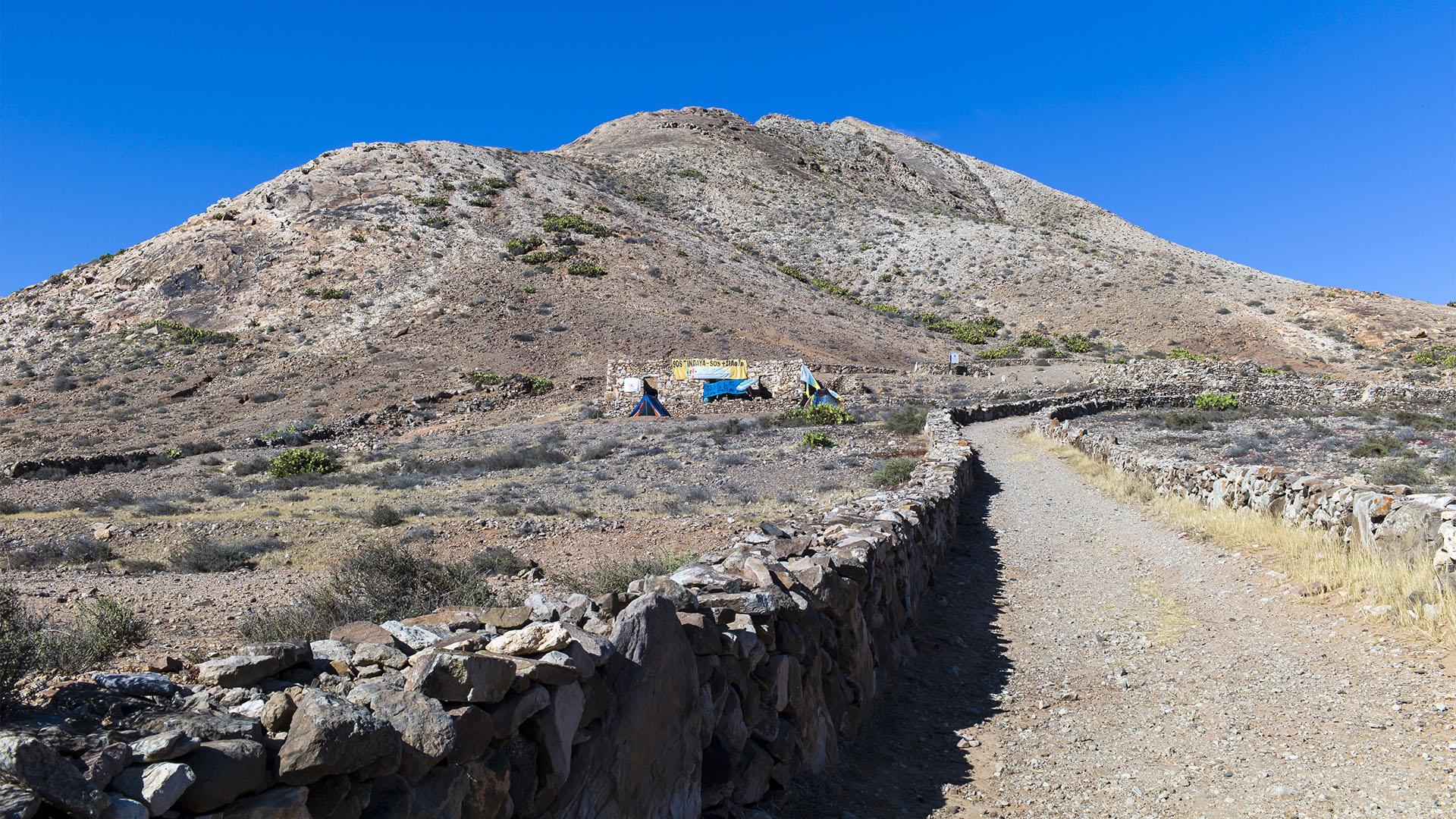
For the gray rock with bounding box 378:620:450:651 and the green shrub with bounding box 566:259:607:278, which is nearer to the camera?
the gray rock with bounding box 378:620:450:651

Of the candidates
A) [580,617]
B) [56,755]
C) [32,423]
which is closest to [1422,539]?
[580,617]

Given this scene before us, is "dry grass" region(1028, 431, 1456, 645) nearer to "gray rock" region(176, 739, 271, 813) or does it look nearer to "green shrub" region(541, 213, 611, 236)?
"gray rock" region(176, 739, 271, 813)

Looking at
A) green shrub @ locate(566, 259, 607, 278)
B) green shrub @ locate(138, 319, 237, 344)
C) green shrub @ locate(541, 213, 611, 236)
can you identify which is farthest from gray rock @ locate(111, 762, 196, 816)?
green shrub @ locate(541, 213, 611, 236)

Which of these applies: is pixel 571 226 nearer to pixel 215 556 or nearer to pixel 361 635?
pixel 215 556

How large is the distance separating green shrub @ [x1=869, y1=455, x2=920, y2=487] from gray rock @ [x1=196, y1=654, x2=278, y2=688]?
13817 mm

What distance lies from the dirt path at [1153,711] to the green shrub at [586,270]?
147ft

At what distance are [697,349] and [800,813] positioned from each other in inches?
1578

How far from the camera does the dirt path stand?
186 inches

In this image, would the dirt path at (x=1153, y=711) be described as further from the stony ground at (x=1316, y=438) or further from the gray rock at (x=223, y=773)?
the stony ground at (x=1316, y=438)

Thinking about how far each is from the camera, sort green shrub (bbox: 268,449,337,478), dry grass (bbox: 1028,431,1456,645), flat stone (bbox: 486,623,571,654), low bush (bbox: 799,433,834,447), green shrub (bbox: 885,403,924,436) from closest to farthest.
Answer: flat stone (bbox: 486,623,571,654) < dry grass (bbox: 1028,431,1456,645) < green shrub (bbox: 268,449,337,478) < low bush (bbox: 799,433,834,447) < green shrub (bbox: 885,403,924,436)

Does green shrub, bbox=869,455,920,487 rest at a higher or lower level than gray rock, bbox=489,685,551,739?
lower

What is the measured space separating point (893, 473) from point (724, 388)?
63.2 feet

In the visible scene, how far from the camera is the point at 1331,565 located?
26.5 feet

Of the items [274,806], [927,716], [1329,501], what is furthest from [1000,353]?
[274,806]
